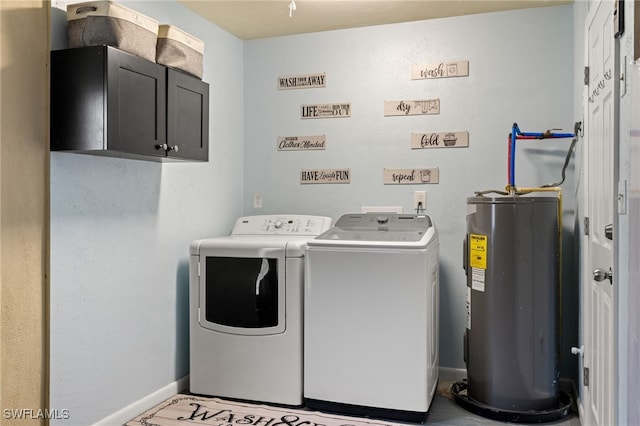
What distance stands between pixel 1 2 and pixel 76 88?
39cm

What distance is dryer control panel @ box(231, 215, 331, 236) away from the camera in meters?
3.31

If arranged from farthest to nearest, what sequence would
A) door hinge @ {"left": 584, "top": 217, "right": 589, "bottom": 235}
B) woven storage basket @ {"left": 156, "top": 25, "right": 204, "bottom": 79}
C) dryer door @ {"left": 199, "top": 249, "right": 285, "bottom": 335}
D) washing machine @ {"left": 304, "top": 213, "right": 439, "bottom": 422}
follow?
dryer door @ {"left": 199, "top": 249, "right": 285, "bottom": 335} → washing machine @ {"left": 304, "top": 213, "right": 439, "bottom": 422} → woven storage basket @ {"left": 156, "top": 25, "right": 204, "bottom": 79} → door hinge @ {"left": 584, "top": 217, "right": 589, "bottom": 235}

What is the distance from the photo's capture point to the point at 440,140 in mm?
3363

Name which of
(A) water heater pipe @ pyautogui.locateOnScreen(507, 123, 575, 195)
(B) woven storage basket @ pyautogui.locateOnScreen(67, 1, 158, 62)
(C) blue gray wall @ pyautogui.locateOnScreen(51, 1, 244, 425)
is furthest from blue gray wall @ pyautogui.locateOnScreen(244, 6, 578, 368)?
(B) woven storage basket @ pyautogui.locateOnScreen(67, 1, 158, 62)

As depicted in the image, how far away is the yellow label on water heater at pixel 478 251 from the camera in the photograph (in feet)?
9.10

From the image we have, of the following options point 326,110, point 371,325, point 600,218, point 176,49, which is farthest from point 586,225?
point 176,49

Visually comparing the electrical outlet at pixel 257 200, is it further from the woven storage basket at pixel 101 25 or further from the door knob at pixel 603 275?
the door knob at pixel 603 275

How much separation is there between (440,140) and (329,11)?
3.51ft

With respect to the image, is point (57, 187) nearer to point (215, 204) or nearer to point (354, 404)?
point (215, 204)

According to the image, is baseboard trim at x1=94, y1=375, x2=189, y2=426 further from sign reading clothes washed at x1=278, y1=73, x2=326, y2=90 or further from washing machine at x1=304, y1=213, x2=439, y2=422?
sign reading clothes washed at x1=278, y1=73, x2=326, y2=90

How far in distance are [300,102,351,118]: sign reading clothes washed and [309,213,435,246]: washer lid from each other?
72cm

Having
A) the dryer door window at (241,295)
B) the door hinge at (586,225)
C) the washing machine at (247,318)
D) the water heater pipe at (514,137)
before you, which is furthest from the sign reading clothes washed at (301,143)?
the door hinge at (586,225)

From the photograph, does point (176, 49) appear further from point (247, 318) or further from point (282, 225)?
point (247, 318)

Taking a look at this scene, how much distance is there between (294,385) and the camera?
287 centimetres
